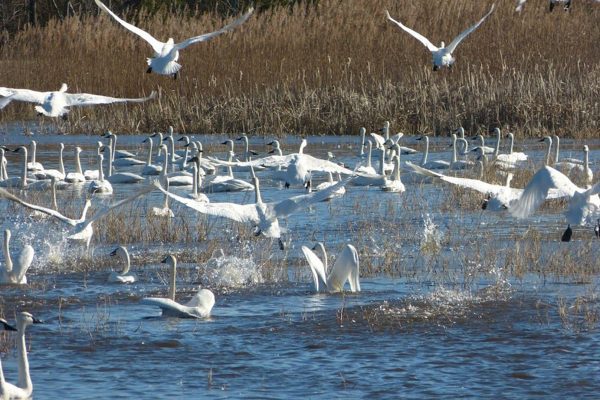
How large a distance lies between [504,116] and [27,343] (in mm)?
12818

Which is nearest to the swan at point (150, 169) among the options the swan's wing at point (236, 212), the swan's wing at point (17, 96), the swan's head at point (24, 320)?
the swan's wing at point (17, 96)

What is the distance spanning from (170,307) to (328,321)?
101cm

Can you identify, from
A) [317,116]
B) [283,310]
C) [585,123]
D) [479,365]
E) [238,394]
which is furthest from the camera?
[317,116]

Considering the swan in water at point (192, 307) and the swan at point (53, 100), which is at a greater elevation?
the swan at point (53, 100)

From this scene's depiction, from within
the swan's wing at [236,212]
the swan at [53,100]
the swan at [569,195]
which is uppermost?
the swan at [53,100]

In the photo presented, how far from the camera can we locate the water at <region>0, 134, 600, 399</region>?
674cm

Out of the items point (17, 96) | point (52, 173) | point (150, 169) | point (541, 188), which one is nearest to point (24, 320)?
point (541, 188)

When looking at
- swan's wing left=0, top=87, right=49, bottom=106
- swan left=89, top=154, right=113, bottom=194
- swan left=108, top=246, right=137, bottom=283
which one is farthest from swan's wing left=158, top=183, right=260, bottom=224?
swan left=89, top=154, right=113, bottom=194

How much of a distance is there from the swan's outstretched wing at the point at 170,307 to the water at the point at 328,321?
7 centimetres

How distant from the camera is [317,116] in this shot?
65.9 feet

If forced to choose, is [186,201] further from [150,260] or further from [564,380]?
[564,380]

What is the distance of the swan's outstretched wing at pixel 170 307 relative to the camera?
7668 mm

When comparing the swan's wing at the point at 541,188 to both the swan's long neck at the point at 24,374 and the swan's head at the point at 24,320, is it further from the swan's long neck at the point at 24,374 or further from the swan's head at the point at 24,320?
the swan's long neck at the point at 24,374

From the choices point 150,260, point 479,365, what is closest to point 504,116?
point 150,260
